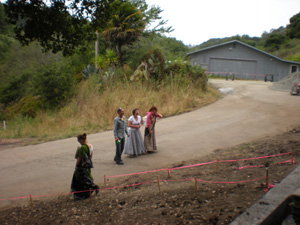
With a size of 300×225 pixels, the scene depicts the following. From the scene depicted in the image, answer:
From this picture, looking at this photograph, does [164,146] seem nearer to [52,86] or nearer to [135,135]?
[135,135]

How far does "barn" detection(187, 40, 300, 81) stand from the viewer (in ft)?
114

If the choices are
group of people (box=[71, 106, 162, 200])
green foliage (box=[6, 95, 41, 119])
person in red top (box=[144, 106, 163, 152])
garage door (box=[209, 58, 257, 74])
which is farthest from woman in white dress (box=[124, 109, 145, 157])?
garage door (box=[209, 58, 257, 74])

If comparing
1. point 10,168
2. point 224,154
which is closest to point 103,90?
point 10,168

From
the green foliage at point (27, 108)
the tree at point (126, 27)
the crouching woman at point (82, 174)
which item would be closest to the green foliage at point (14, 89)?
the green foliage at point (27, 108)

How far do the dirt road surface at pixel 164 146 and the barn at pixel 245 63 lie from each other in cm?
1924

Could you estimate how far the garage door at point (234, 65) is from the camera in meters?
35.0

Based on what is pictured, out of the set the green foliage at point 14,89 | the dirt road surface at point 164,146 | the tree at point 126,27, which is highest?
the tree at point 126,27

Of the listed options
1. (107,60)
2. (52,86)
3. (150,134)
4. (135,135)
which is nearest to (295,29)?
(107,60)

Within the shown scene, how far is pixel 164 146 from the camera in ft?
32.4

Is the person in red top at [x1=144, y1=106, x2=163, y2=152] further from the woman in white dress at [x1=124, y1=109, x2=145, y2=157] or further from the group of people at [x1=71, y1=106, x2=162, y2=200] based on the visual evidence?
the woman in white dress at [x1=124, y1=109, x2=145, y2=157]

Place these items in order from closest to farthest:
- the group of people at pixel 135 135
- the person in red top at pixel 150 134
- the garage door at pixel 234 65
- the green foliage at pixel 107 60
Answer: the group of people at pixel 135 135, the person in red top at pixel 150 134, the green foliage at pixel 107 60, the garage door at pixel 234 65

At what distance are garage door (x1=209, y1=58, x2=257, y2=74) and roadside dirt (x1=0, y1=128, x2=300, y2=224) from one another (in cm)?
2979

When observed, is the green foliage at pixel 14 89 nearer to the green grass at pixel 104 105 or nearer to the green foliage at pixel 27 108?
the green foliage at pixel 27 108

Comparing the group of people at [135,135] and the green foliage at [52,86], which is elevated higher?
the green foliage at [52,86]
